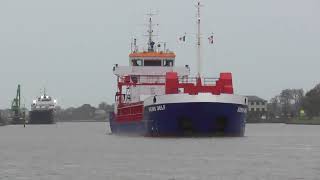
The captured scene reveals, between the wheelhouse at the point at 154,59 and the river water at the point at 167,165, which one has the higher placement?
the wheelhouse at the point at 154,59

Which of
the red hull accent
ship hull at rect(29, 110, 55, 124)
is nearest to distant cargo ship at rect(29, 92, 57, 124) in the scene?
ship hull at rect(29, 110, 55, 124)

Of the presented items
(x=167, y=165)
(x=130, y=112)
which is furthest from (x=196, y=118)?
(x=167, y=165)

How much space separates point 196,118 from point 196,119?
0.08 meters

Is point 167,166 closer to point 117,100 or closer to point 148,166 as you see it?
point 148,166

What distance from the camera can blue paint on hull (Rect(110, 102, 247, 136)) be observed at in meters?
52.2

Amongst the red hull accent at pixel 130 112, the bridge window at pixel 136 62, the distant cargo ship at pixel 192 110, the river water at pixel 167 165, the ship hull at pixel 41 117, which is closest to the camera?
the river water at pixel 167 165

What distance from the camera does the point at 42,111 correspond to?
623 ft

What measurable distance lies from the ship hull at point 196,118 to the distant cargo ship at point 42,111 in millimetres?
137054

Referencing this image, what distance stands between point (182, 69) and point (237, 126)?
16.5m

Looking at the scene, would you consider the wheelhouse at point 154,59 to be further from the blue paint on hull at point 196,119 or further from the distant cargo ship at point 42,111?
A: the distant cargo ship at point 42,111

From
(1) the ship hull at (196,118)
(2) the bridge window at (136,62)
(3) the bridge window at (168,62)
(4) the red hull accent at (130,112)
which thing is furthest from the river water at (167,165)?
(2) the bridge window at (136,62)

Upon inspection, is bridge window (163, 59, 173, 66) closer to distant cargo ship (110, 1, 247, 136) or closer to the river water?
distant cargo ship (110, 1, 247, 136)

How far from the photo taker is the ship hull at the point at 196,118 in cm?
5216

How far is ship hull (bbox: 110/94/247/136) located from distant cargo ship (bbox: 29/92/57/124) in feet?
450
